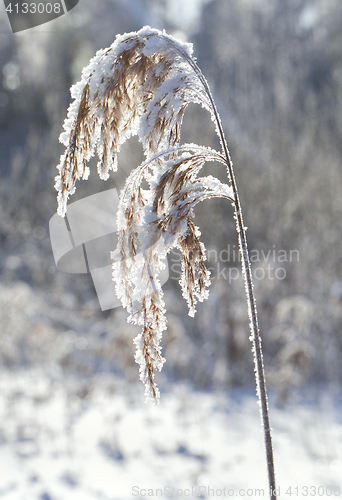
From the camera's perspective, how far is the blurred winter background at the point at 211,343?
9.24 ft

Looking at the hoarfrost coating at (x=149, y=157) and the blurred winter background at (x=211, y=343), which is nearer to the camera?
the hoarfrost coating at (x=149, y=157)

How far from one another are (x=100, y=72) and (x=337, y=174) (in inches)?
226

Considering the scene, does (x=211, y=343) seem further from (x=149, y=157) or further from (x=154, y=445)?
(x=149, y=157)

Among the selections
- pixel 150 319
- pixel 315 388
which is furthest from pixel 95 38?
pixel 150 319

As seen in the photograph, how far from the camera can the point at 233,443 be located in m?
3.14

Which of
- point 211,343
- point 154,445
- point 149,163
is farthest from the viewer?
point 211,343

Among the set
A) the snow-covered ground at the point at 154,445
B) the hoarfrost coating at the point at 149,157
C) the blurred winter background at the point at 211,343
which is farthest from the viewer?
the blurred winter background at the point at 211,343

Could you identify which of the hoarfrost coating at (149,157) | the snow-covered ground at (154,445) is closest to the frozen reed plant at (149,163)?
the hoarfrost coating at (149,157)

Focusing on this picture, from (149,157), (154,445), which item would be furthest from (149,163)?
(154,445)

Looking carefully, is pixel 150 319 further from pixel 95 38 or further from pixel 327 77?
pixel 95 38

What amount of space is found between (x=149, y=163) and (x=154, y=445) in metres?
2.82

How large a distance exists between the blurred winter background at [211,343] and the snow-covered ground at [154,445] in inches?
0.6

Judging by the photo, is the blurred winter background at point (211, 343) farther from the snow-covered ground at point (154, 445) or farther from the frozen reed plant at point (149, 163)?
the frozen reed plant at point (149, 163)

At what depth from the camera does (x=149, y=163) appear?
43.3 inches
